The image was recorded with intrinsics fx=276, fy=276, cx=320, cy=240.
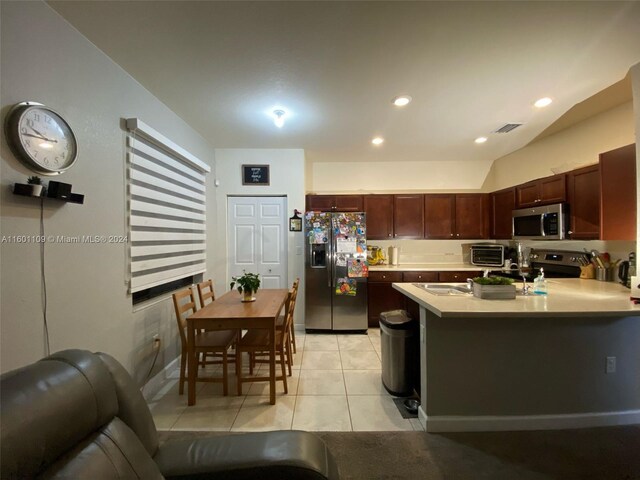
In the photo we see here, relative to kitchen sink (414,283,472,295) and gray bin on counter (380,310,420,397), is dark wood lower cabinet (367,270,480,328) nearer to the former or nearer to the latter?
kitchen sink (414,283,472,295)

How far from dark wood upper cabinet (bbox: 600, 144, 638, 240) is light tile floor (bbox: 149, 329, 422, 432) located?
2363 millimetres

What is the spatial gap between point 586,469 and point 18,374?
2.78 meters

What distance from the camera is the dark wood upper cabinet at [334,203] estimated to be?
441 centimetres

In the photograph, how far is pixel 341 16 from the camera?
162cm

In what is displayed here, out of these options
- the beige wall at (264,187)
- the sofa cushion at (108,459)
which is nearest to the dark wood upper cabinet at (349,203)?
the beige wall at (264,187)

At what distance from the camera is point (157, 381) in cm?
257

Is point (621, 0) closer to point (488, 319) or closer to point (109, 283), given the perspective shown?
point (488, 319)

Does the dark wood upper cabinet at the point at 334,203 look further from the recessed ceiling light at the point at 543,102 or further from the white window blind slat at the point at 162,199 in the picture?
the recessed ceiling light at the point at 543,102

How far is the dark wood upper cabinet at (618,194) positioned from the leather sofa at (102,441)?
2970 mm

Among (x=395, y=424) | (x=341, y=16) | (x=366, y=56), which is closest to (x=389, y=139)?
(x=366, y=56)

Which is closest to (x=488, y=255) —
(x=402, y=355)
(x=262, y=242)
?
(x=402, y=355)

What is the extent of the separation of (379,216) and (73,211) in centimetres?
380

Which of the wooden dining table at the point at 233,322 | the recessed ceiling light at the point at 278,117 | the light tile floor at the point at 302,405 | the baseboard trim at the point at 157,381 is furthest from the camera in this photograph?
the recessed ceiling light at the point at 278,117

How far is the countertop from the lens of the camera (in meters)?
1.71
